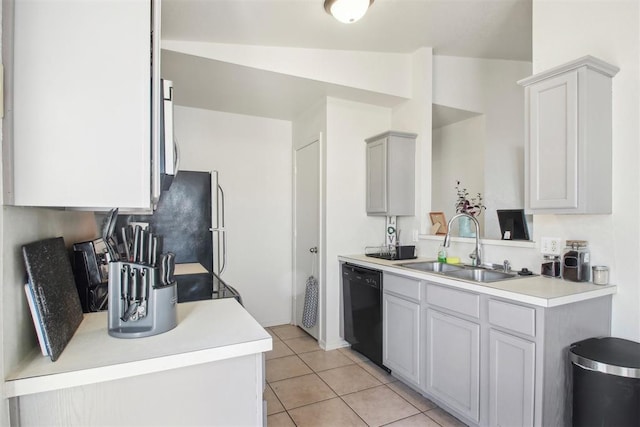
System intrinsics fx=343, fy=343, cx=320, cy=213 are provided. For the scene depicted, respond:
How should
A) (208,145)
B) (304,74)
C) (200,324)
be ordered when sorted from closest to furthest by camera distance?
1. (200,324)
2. (304,74)
3. (208,145)

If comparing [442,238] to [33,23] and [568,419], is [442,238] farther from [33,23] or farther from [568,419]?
[33,23]

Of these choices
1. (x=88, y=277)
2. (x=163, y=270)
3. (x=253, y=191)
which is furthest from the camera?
(x=253, y=191)

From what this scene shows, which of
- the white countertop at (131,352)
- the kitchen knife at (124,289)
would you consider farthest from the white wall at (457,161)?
the kitchen knife at (124,289)

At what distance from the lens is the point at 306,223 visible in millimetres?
3857

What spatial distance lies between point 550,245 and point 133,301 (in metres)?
2.32

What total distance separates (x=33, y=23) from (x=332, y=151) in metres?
2.65

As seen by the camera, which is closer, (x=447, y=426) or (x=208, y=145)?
(x=447, y=426)

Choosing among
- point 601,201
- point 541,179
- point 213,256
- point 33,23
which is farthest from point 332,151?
point 33,23

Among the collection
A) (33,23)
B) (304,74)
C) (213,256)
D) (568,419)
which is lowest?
(568,419)

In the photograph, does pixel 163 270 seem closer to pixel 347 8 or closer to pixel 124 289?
pixel 124 289

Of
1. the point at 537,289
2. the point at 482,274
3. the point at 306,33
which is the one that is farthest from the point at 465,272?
the point at 306,33

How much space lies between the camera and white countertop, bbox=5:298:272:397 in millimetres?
896

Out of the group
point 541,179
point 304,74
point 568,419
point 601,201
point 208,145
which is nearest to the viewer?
point 568,419

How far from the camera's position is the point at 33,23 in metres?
0.91
